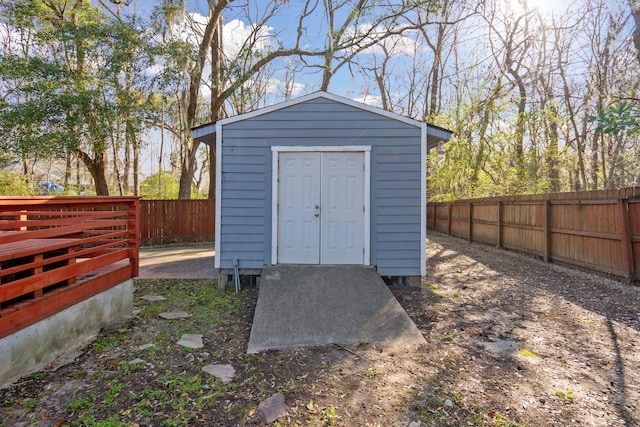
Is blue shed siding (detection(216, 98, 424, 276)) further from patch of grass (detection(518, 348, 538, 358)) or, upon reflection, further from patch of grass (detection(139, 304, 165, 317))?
patch of grass (detection(518, 348, 538, 358))

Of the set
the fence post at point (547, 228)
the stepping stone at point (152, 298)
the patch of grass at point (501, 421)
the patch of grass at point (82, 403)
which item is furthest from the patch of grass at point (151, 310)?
the fence post at point (547, 228)

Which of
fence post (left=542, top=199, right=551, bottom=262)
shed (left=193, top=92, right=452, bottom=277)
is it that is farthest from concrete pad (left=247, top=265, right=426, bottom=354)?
fence post (left=542, top=199, right=551, bottom=262)

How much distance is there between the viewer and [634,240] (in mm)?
5195

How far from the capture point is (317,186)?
548 cm

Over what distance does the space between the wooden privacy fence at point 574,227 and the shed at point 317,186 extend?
3.21 metres

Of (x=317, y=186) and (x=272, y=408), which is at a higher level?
(x=317, y=186)

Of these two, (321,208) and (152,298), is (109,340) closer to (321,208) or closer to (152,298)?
(152,298)

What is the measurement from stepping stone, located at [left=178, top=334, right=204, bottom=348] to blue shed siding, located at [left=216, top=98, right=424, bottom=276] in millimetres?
1888

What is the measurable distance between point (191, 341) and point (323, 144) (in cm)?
343

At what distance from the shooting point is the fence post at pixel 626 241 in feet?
17.2

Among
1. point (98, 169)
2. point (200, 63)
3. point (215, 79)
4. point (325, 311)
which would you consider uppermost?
point (200, 63)

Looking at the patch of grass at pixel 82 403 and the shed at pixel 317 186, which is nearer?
the patch of grass at pixel 82 403

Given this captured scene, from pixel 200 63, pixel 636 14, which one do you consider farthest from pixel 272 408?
pixel 200 63

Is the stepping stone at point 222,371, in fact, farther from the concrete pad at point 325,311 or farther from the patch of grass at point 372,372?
the patch of grass at point 372,372
